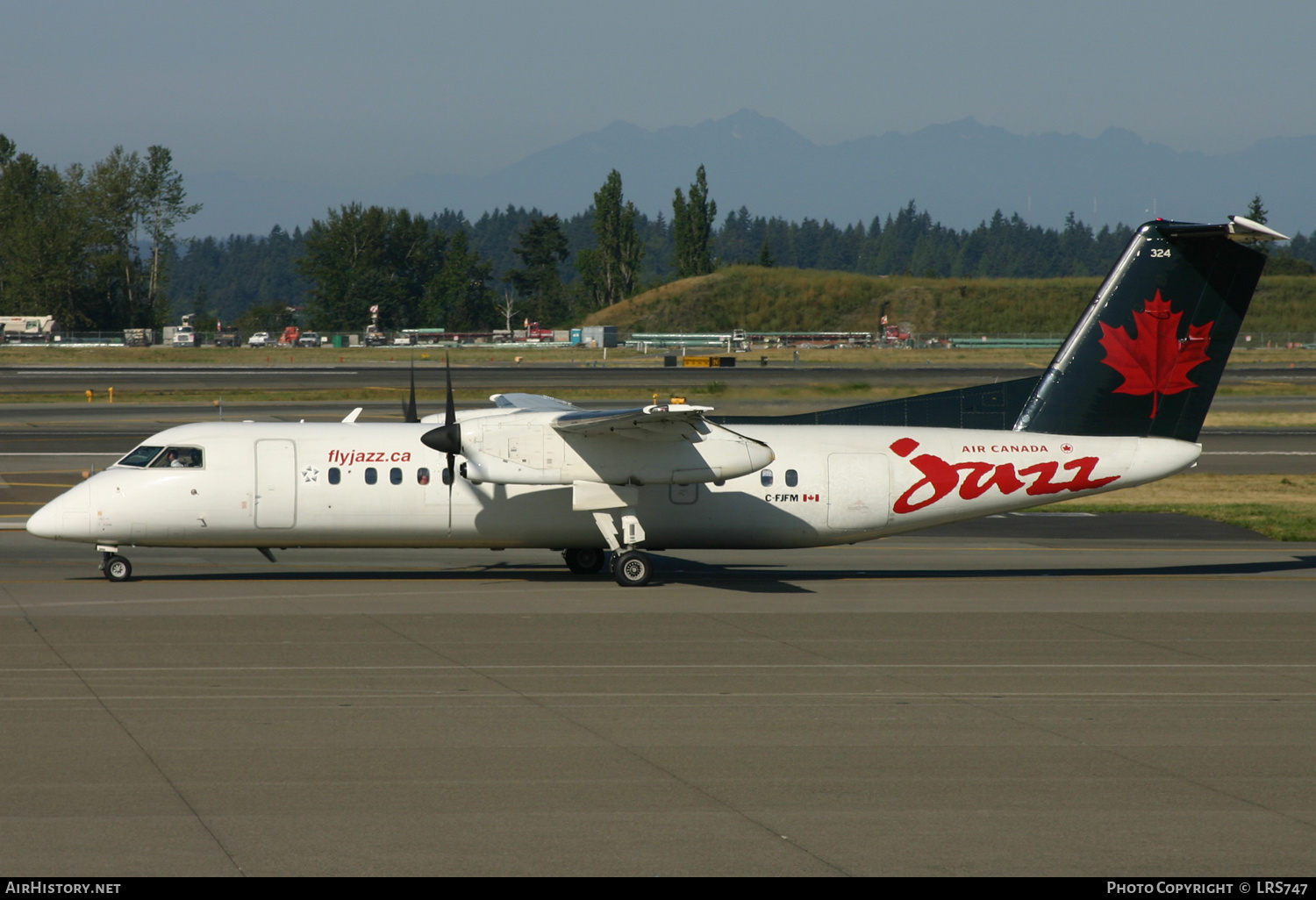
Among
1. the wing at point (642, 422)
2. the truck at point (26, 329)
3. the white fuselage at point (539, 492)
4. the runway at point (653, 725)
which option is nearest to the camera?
the runway at point (653, 725)

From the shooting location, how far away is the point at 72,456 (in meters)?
36.1

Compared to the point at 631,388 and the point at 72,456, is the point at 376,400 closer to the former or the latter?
the point at 631,388

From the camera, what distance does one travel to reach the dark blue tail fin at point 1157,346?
20.4m

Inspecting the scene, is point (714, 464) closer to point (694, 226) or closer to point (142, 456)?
point (142, 456)

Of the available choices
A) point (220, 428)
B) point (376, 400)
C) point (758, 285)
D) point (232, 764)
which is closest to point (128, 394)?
point (376, 400)

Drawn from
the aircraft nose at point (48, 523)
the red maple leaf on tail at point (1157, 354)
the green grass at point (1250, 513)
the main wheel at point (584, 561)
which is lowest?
the green grass at point (1250, 513)

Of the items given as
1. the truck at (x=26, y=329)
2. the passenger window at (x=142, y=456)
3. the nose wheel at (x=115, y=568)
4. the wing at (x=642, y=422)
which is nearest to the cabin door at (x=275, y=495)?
the passenger window at (x=142, y=456)

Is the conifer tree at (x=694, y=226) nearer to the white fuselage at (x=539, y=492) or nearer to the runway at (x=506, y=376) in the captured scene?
Result: the runway at (x=506, y=376)

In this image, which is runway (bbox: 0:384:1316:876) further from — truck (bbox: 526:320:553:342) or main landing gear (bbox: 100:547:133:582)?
truck (bbox: 526:320:553:342)

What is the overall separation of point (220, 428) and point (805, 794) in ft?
46.1

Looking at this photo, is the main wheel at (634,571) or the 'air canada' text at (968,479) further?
the 'air canada' text at (968,479)

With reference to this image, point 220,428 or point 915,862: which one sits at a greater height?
point 220,428

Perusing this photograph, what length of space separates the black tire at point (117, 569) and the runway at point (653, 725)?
24cm

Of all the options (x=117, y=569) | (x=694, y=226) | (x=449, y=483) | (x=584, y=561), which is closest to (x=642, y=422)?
(x=449, y=483)
